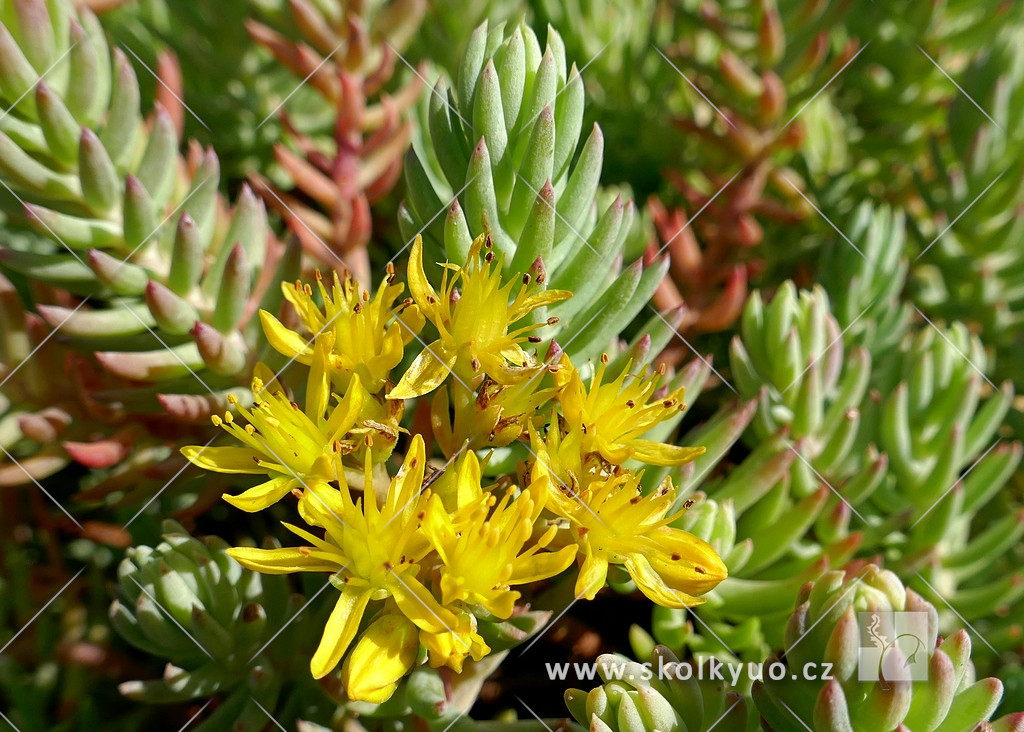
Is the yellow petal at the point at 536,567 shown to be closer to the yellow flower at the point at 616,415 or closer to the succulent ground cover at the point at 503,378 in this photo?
the succulent ground cover at the point at 503,378

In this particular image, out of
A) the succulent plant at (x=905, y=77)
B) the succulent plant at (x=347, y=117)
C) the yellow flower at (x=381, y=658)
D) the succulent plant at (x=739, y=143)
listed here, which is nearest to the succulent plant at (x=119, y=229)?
the succulent plant at (x=347, y=117)

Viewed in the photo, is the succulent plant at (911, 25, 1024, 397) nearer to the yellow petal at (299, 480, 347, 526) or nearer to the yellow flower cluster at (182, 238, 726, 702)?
the yellow flower cluster at (182, 238, 726, 702)

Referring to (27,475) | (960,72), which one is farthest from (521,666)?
(960,72)

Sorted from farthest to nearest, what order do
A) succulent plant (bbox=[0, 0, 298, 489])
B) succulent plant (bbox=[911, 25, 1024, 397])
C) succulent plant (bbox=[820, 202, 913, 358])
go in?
1. succulent plant (bbox=[911, 25, 1024, 397])
2. succulent plant (bbox=[820, 202, 913, 358])
3. succulent plant (bbox=[0, 0, 298, 489])

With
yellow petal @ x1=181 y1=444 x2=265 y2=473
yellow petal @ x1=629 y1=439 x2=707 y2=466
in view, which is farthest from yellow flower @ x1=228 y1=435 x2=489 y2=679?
yellow petal @ x1=629 y1=439 x2=707 y2=466

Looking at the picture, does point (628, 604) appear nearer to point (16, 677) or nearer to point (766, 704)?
point (766, 704)

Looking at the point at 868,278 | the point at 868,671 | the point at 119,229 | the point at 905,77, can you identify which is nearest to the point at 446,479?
the point at 868,671
